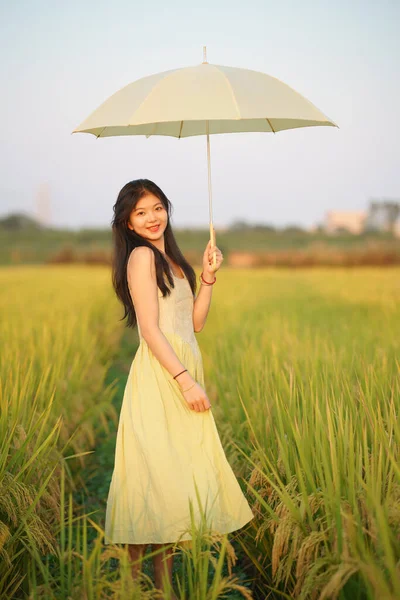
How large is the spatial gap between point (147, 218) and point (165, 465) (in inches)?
30.2

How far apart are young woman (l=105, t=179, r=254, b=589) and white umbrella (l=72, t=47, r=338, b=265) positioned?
227 millimetres

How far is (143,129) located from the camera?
8.70 ft

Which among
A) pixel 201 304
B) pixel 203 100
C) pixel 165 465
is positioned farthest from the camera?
pixel 201 304

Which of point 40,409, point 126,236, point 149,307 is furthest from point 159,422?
point 40,409

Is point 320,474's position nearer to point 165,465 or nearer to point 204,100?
point 165,465

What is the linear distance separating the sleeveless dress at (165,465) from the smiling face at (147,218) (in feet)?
0.64

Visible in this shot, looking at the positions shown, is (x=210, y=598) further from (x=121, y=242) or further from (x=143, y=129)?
(x=143, y=129)

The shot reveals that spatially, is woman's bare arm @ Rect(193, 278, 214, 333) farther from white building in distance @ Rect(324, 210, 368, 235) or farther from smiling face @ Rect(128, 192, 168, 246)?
white building in distance @ Rect(324, 210, 368, 235)

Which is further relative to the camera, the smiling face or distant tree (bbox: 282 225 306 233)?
distant tree (bbox: 282 225 306 233)

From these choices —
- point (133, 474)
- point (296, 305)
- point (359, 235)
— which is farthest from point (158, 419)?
point (359, 235)

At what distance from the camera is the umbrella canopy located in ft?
6.78

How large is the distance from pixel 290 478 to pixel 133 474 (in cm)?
47

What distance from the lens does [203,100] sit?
2.09 metres

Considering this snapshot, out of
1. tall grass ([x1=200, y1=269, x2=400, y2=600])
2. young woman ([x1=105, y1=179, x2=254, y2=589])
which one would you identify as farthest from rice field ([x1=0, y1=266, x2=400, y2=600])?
young woman ([x1=105, y1=179, x2=254, y2=589])
